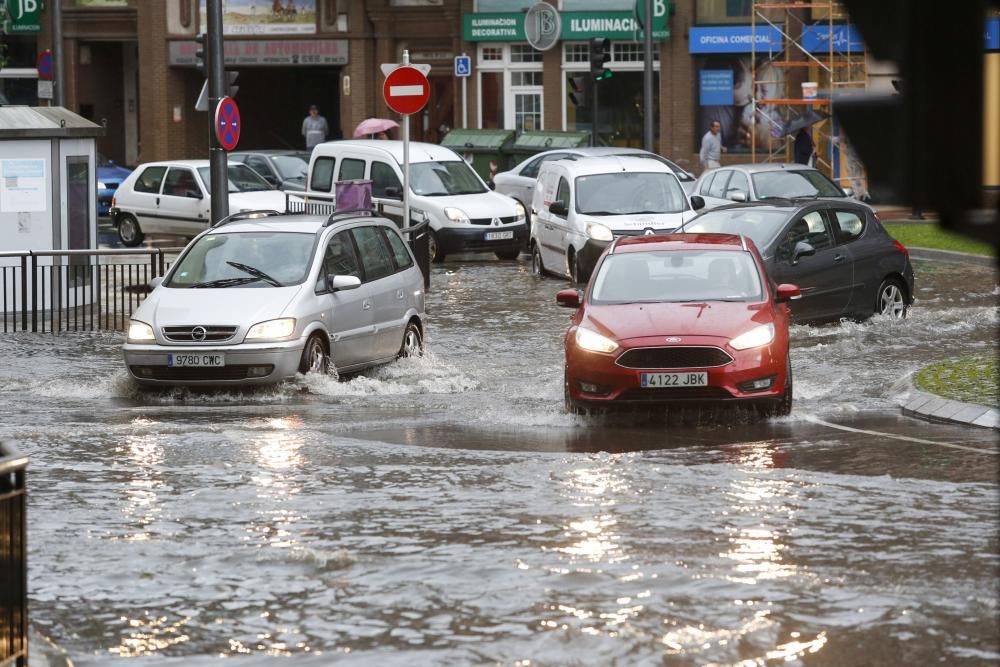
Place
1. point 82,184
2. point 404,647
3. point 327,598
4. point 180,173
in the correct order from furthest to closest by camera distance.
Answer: point 180,173 < point 82,184 < point 327,598 < point 404,647

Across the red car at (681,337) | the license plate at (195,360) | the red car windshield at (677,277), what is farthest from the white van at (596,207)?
the license plate at (195,360)

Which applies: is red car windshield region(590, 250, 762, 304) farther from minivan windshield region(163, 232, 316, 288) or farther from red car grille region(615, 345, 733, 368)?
minivan windshield region(163, 232, 316, 288)

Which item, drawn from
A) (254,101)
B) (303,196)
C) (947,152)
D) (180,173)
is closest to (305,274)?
(947,152)

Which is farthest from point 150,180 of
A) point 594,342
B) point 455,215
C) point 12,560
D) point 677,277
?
point 12,560

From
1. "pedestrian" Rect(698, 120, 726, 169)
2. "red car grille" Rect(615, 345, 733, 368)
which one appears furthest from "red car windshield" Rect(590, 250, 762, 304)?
"pedestrian" Rect(698, 120, 726, 169)

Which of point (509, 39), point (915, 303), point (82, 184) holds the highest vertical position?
point (509, 39)

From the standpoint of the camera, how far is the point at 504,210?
29.1 meters

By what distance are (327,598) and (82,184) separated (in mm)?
14613

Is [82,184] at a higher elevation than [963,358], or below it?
higher

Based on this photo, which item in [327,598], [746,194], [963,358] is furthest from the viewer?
[746,194]

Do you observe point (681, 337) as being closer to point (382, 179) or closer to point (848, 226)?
point (848, 226)

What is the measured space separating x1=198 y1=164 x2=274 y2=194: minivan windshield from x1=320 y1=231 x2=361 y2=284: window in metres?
16.0

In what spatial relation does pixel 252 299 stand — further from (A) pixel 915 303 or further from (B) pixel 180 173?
(B) pixel 180 173

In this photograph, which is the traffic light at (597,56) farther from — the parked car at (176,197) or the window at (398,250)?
the window at (398,250)
